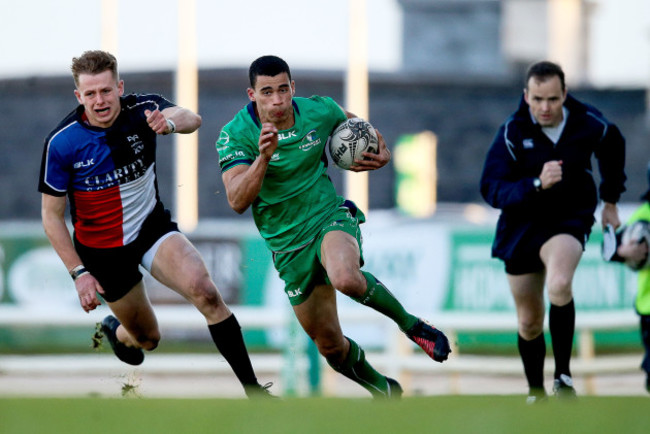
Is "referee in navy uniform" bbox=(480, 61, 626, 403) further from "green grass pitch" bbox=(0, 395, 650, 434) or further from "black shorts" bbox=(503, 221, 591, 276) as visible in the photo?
"green grass pitch" bbox=(0, 395, 650, 434)

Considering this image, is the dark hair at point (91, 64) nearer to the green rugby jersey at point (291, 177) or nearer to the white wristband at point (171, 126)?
the white wristband at point (171, 126)

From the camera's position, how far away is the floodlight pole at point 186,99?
90.0ft

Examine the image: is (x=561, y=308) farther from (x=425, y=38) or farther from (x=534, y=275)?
(x=425, y=38)

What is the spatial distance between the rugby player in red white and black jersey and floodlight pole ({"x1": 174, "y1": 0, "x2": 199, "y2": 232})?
19182mm

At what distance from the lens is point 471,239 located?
15.2m

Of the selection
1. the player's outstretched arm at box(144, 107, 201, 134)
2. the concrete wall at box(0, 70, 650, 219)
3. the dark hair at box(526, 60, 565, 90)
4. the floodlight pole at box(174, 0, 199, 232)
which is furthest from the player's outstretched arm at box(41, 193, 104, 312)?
the concrete wall at box(0, 70, 650, 219)

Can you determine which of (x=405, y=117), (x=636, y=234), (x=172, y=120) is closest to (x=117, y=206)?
(x=172, y=120)

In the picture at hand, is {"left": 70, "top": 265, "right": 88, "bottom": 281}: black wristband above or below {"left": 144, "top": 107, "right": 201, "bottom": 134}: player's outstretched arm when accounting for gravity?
below

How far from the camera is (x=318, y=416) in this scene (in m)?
4.76

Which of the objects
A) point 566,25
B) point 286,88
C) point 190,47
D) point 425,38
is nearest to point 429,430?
point 286,88

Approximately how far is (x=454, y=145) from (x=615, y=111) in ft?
14.8

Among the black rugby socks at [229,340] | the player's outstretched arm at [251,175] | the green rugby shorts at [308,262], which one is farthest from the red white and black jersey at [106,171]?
the green rugby shorts at [308,262]

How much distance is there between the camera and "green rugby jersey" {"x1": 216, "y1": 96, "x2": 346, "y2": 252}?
7770 mm

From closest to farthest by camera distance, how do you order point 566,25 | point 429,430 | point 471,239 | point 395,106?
point 429,430 → point 471,239 → point 395,106 → point 566,25
